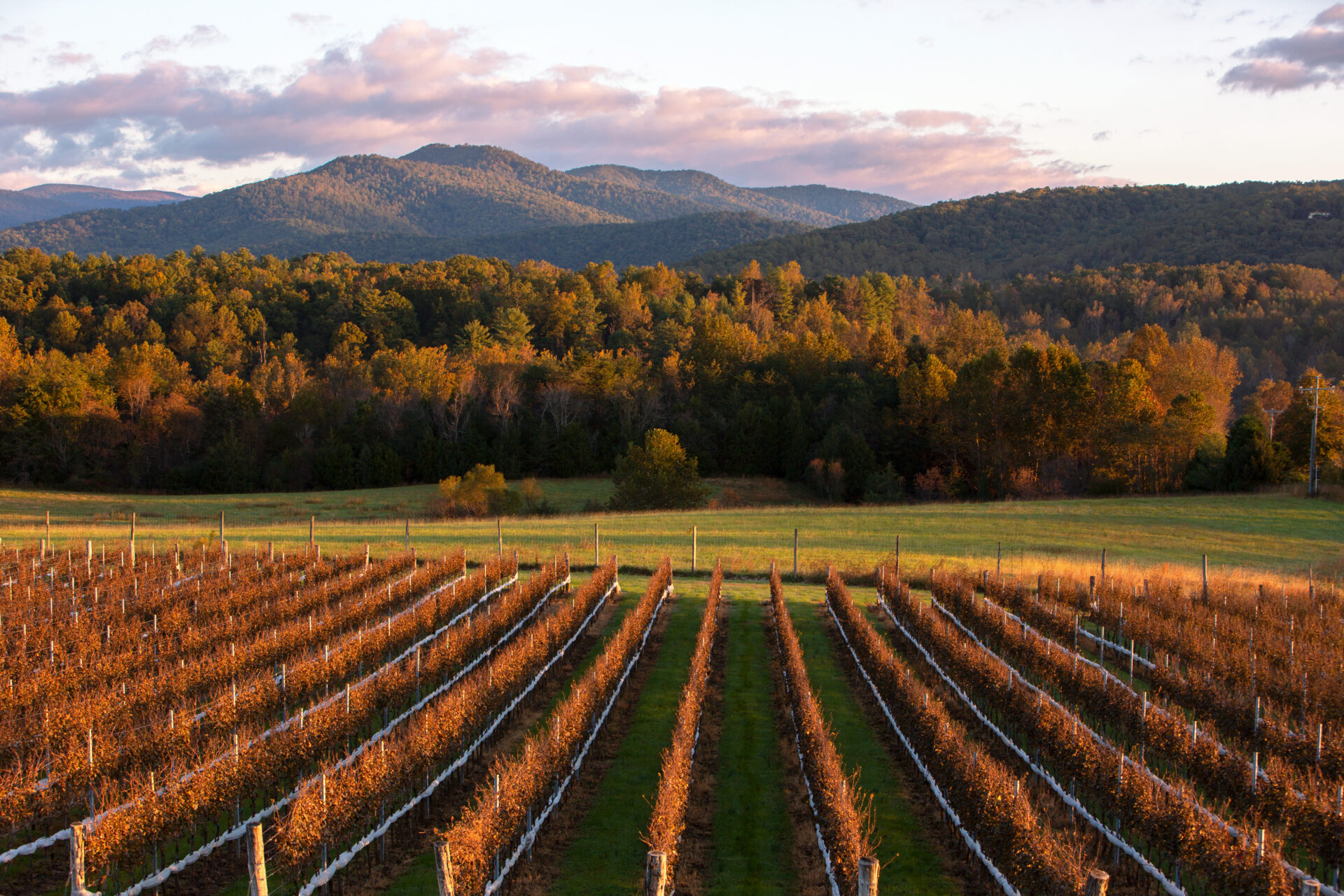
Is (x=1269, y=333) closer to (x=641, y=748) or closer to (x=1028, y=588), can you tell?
(x=1028, y=588)

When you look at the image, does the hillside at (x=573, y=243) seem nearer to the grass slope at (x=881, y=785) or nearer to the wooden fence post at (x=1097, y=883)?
the grass slope at (x=881, y=785)

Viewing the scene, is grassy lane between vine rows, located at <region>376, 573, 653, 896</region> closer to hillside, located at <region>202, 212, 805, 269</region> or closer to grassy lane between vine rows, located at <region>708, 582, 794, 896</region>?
grassy lane between vine rows, located at <region>708, 582, 794, 896</region>

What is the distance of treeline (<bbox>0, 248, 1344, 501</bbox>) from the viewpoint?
58281mm

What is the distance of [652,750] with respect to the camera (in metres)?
12.8

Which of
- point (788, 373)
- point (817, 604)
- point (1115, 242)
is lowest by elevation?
point (817, 604)

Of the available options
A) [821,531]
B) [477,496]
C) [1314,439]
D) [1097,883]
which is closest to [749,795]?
[1097,883]

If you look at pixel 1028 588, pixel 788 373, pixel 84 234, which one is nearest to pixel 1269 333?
pixel 788 373

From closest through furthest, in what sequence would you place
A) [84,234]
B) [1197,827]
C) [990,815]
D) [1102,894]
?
[1102,894] → [1197,827] → [990,815] → [84,234]

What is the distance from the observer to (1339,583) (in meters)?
25.6

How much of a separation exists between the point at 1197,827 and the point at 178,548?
87.2 ft

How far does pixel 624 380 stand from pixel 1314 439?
4571 cm

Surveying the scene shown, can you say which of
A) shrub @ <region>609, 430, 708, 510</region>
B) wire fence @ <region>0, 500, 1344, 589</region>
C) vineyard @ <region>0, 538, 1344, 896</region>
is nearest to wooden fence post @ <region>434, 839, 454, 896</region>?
vineyard @ <region>0, 538, 1344, 896</region>

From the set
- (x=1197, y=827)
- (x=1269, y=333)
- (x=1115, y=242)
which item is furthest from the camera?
(x=1115, y=242)

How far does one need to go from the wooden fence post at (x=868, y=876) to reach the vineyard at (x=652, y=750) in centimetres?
6
